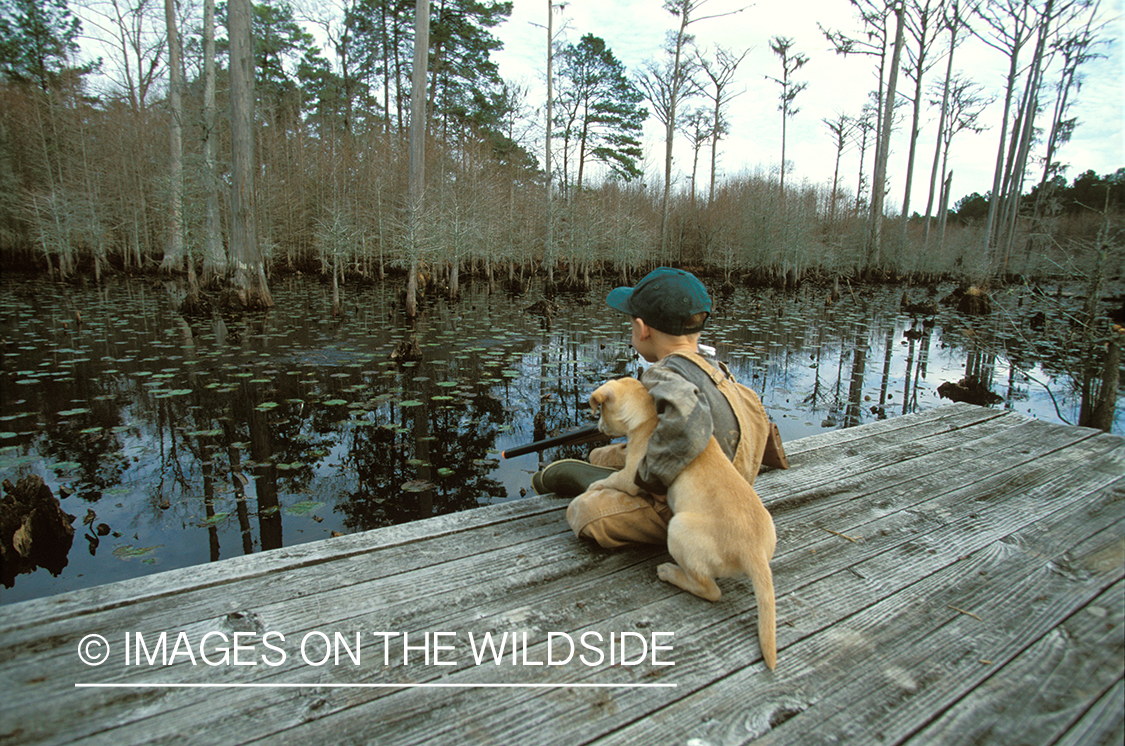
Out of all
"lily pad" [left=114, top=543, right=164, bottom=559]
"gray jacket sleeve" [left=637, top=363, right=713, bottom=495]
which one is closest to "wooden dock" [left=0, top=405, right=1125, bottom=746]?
"gray jacket sleeve" [left=637, top=363, right=713, bottom=495]

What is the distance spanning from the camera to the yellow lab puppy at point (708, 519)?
1464 mm

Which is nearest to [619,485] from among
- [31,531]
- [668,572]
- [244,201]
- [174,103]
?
[668,572]

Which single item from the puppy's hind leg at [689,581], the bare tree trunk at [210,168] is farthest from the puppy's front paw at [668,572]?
the bare tree trunk at [210,168]

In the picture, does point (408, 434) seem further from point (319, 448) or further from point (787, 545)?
point (787, 545)

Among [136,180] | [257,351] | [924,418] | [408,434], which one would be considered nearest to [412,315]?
[257,351]

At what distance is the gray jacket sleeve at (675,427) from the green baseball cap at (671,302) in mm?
196

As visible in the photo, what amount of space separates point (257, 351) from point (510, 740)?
797 cm

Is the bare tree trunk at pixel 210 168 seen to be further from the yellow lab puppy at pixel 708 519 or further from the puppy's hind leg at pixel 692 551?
the puppy's hind leg at pixel 692 551

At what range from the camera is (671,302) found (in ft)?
5.86

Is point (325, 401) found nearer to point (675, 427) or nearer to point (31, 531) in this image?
point (31, 531)

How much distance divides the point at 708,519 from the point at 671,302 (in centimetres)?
69

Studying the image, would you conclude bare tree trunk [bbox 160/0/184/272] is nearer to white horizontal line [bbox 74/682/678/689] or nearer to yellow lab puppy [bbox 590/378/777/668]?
white horizontal line [bbox 74/682/678/689]

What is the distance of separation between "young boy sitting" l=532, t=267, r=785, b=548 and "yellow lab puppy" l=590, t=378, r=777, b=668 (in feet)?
0.20

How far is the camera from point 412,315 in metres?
11.3
